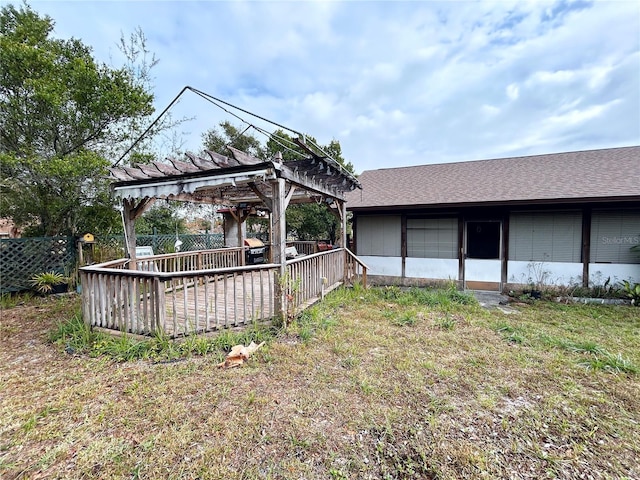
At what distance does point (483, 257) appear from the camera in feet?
25.3

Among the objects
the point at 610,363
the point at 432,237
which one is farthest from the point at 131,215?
the point at 610,363

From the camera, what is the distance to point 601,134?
610 inches

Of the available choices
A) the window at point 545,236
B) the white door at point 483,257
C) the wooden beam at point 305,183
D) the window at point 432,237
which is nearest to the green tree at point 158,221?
the wooden beam at point 305,183

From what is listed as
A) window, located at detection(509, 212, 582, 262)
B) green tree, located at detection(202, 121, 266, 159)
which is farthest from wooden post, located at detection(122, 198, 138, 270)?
green tree, located at detection(202, 121, 266, 159)

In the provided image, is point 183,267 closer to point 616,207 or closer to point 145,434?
point 145,434

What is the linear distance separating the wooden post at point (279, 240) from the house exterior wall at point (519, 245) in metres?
4.87

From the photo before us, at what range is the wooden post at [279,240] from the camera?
423 centimetres

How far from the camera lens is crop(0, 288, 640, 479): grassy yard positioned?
192 centimetres

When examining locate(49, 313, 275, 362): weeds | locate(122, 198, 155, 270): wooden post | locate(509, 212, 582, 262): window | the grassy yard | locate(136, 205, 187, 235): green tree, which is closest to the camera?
the grassy yard

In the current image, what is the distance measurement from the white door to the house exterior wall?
0.09 ft

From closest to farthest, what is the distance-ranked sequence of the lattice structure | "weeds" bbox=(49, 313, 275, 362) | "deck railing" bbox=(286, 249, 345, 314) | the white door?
"weeds" bbox=(49, 313, 275, 362), "deck railing" bbox=(286, 249, 345, 314), the lattice structure, the white door

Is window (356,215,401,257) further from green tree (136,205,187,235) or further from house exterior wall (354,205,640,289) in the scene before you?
green tree (136,205,187,235)

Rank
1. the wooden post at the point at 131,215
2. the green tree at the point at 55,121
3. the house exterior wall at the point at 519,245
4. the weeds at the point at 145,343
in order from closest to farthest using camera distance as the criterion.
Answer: the weeds at the point at 145,343, the wooden post at the point at 131,215, the green tree at the point at 55,121, the house exterior wall at the point at 519,245

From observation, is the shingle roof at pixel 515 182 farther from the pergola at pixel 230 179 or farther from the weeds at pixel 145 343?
the weeds at pixel 145 343
